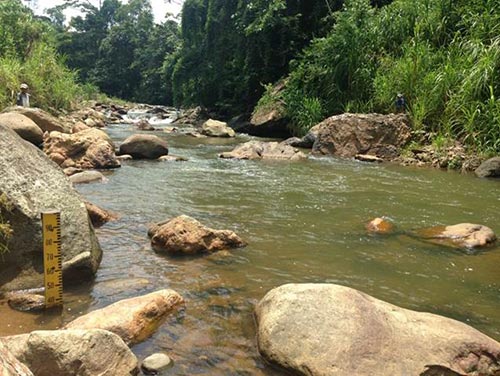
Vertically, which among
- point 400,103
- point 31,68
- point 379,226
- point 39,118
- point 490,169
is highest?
point 31,68

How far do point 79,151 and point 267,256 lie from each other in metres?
6.59

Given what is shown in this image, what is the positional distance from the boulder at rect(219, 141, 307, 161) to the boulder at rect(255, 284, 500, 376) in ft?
29.3

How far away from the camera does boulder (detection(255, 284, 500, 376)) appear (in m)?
2.65

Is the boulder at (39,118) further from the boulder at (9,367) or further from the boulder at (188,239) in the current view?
the boulder at (9,367)

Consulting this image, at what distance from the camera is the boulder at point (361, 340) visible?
2.65 meters

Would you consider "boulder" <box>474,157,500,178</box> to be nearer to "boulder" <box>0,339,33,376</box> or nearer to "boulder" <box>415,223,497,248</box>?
"boulder" <box>415,223,497,248</box>

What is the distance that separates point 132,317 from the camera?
3055 millimetres

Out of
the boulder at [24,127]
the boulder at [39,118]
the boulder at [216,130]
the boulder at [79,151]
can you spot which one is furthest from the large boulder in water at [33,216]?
the boulder at [216,130]

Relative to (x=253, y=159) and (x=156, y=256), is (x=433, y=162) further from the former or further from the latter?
(x=156, y=256)

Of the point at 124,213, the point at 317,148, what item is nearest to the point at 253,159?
the point at 317,148

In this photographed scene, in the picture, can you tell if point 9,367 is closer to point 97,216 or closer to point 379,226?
point 97,216

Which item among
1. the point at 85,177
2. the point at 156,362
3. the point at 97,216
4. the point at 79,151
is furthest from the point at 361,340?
the point at 79,151

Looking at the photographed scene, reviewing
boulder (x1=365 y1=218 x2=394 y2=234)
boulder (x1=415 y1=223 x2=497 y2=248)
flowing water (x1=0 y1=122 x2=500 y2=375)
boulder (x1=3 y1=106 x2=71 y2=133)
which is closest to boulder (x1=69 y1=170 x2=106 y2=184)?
flowing water (x1=0 y1=122 x2=500 y2=375)

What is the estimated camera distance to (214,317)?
3367 mm
